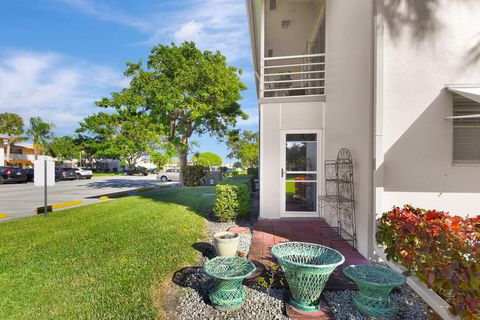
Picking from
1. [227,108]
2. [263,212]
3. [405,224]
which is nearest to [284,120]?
[263,212]

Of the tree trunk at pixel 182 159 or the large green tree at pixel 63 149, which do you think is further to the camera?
the large green tree at pixel 63 149

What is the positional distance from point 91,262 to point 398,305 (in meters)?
4.94

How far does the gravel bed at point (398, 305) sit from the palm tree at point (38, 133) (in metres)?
61.4

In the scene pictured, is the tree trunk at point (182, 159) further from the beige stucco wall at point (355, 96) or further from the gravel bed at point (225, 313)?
the gravel bed at point (225, 313)

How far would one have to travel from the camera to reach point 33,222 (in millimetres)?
7293

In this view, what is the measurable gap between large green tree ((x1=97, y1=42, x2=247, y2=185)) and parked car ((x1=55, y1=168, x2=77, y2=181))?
517 inches

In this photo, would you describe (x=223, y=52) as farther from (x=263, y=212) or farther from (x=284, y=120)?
(x=263, y=212)

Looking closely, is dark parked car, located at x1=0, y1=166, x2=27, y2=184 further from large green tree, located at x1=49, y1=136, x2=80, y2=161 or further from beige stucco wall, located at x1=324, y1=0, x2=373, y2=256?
beige stucco wall, located at x1=324, y1=0, x2=373, y2=256

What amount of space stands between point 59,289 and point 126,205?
6477 mm

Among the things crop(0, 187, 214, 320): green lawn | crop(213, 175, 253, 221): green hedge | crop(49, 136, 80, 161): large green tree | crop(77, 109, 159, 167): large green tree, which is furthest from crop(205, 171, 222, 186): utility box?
crop(49, 136, 80, 161): large green tree

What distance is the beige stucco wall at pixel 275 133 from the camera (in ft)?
21.5

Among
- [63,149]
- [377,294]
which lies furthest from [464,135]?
[63,149]

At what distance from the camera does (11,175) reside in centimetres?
2159

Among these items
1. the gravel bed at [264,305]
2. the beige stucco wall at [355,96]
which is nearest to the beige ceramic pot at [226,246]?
the gravel bed at [264,305]
